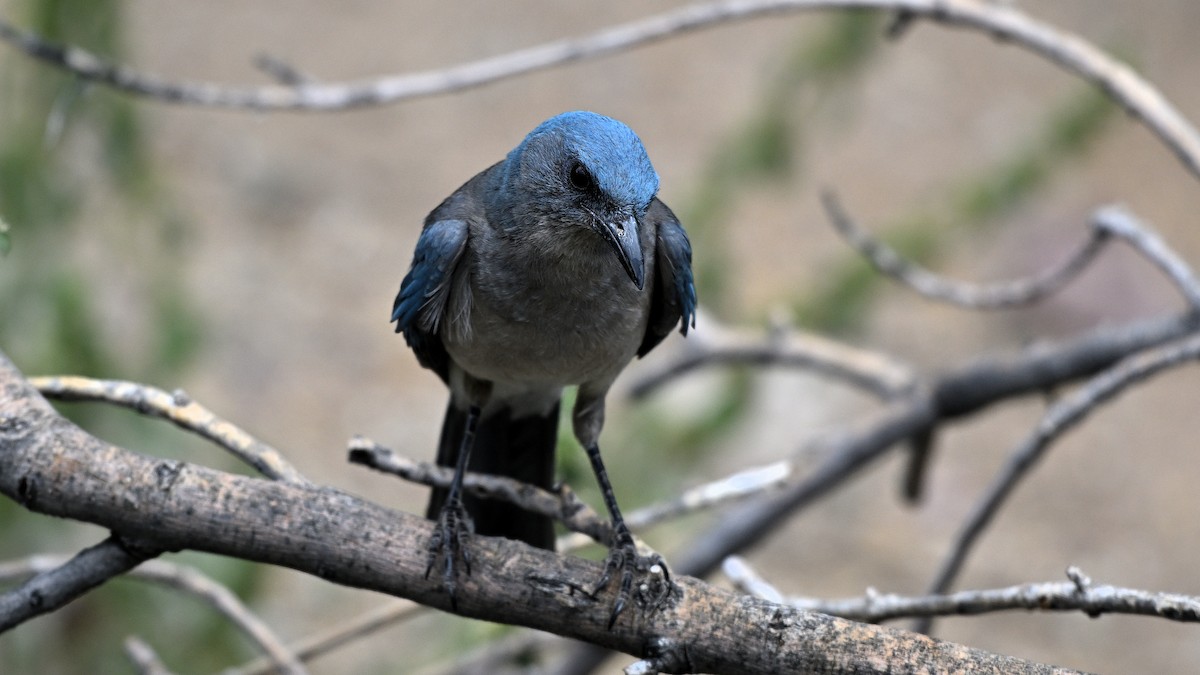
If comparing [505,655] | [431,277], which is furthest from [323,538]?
[505,655]

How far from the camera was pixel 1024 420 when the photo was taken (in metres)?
8.11

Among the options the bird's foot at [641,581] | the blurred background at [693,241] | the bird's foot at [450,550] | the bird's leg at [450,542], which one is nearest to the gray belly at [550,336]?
the bird's leg at [450,542]

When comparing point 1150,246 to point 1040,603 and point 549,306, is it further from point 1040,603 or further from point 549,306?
point 549,306

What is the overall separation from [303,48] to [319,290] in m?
2.42

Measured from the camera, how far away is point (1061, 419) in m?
3.02

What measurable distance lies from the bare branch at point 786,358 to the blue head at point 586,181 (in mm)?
1814

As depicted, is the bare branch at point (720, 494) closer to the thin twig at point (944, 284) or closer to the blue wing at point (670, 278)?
the blue wing at point (670, 278)

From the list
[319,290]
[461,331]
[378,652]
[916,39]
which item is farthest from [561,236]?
[916,39]

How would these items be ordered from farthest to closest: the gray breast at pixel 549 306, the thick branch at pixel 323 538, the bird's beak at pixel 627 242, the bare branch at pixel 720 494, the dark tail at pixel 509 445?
the dark tail at pixel 509 445, the bare branch at pixel 720 494, the gray breast at pixel 549 306, the bird's beak at pixel 627 242, the thick branch at pixel 323 538

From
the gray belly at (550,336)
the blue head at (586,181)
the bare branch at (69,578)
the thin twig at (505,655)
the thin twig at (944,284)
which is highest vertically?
the thin twig at (944,284)

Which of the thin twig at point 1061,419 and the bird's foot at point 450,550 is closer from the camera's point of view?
the bird's foot at point 450,550

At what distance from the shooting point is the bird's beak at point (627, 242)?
2.26m

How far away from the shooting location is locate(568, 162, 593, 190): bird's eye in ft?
7.68

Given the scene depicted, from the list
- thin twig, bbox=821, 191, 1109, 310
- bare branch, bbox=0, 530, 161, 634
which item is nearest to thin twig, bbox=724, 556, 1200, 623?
bare branch, bbox=0, 530, 161, 634
